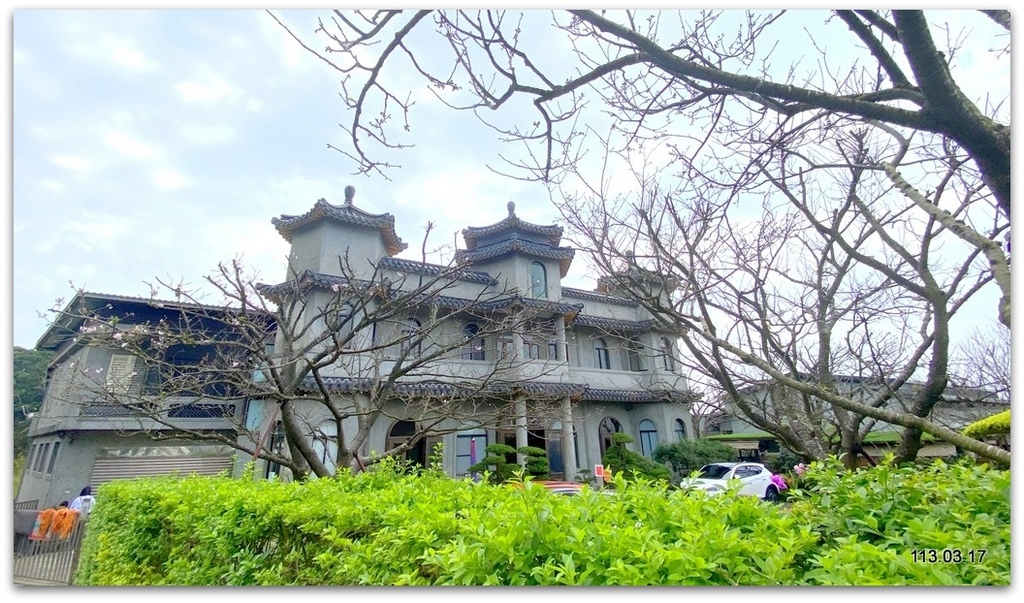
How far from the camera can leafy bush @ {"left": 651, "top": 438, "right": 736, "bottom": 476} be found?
37.9 feet

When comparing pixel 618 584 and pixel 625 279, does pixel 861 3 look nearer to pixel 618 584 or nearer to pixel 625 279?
pixel 625 279

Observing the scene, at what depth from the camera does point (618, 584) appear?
1.17 meters

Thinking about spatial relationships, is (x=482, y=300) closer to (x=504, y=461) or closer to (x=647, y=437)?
(x=504, y=461)

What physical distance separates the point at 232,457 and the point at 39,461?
2.76 m

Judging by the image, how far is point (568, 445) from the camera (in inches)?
430

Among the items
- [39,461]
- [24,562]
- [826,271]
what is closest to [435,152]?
[826,271]

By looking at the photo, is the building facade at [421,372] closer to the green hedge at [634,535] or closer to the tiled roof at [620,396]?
the tiled roof at [620,396]

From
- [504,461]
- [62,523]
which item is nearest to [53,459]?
[62,523]

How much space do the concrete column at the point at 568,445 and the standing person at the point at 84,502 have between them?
7.93m

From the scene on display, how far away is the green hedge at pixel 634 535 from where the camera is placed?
1.14m

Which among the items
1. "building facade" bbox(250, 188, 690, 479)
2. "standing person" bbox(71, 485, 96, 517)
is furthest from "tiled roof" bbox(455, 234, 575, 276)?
"standing person" bbox(71, 485, 96, 517)

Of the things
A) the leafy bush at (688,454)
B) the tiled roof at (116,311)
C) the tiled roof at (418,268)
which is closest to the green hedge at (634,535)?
the tiled roof at (116,311)

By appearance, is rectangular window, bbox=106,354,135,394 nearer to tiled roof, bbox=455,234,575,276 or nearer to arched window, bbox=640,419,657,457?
tiled roof, bbox=455,234,575,276

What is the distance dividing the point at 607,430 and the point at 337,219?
8436 mm
